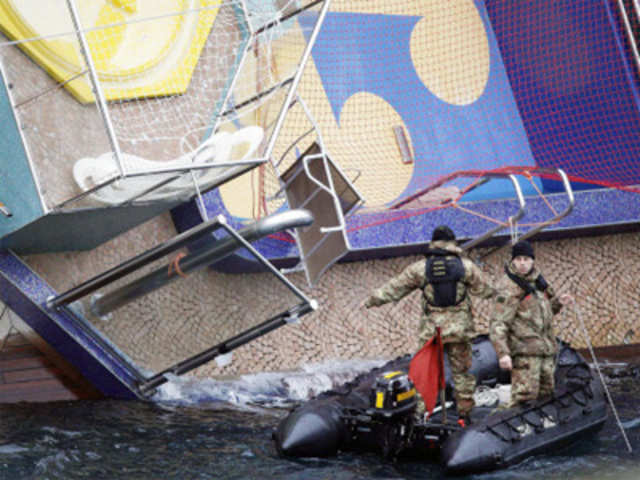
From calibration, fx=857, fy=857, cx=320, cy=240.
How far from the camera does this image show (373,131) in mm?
7574

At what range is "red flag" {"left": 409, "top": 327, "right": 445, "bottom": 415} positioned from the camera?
4.50 metres

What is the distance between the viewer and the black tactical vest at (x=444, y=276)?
4.59 meters

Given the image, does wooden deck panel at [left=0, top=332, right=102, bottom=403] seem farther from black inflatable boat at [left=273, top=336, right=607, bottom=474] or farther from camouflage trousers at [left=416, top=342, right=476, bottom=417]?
camouflage trousers at [left=416, top=342, right=476, bottom=417]

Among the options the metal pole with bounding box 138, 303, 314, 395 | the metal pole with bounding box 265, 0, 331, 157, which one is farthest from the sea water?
the metal pole with bounding box 265, 0, 331, 157

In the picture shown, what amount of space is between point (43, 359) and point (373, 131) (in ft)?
11.4

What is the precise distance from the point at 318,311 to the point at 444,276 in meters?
2.21

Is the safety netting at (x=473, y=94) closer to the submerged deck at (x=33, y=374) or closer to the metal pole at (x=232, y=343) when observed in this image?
the metal pole at (x=232, y=343)

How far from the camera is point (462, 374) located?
15.4 ft

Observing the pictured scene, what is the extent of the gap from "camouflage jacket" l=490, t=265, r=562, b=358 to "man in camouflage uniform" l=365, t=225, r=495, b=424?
116mm

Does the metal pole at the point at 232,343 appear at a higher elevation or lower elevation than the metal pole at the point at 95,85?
lower

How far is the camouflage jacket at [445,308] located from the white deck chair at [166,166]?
108cm

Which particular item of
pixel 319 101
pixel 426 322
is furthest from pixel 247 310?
pixel 319 101

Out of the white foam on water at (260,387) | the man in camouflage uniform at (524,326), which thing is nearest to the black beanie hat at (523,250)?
the man in camouflage uniform at (524,326)


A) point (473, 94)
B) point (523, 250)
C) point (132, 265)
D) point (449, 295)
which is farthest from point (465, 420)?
point (473, 94)
